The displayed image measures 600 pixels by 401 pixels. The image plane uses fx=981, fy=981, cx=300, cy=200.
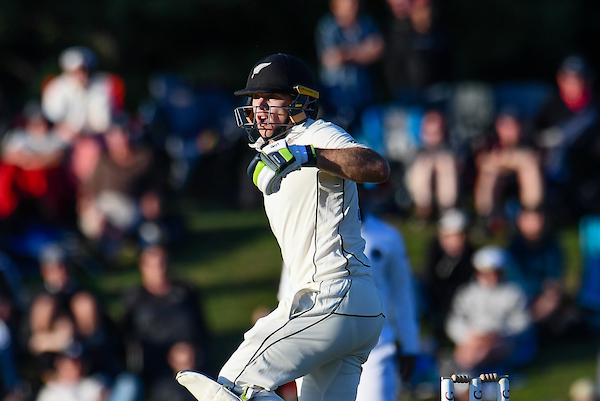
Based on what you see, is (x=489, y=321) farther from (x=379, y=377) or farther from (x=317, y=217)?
(x=317, y=217)

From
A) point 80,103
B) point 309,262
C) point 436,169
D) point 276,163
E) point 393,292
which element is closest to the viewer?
point 276,163

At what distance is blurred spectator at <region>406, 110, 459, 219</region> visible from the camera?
11289mm

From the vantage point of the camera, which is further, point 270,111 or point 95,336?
point 95,336

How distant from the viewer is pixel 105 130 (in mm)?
11836

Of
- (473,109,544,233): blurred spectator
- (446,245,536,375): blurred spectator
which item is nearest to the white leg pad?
(446,245,536,375): blurred spectator

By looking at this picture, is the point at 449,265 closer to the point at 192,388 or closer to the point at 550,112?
the point at 550,112

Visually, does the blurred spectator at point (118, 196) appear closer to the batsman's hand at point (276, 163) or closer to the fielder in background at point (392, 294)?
the fielder in background at point (392, 294)

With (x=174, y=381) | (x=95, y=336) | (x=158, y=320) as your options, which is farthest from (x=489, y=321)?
(x=95, y=336)

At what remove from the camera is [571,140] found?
1203 centimetres

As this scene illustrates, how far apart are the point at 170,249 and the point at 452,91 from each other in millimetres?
4321

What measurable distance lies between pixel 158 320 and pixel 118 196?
2281 millimetres

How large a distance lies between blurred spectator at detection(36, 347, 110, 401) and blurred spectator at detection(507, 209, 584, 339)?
4.27 metres

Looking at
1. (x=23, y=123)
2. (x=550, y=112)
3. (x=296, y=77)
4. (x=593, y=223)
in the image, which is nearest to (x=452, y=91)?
(x=550, y=112)

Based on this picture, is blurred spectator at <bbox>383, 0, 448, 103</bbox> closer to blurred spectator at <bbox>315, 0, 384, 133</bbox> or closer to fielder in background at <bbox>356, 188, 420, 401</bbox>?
blurred spectator at <bbox>315, 0, 384, 133</bbox>
